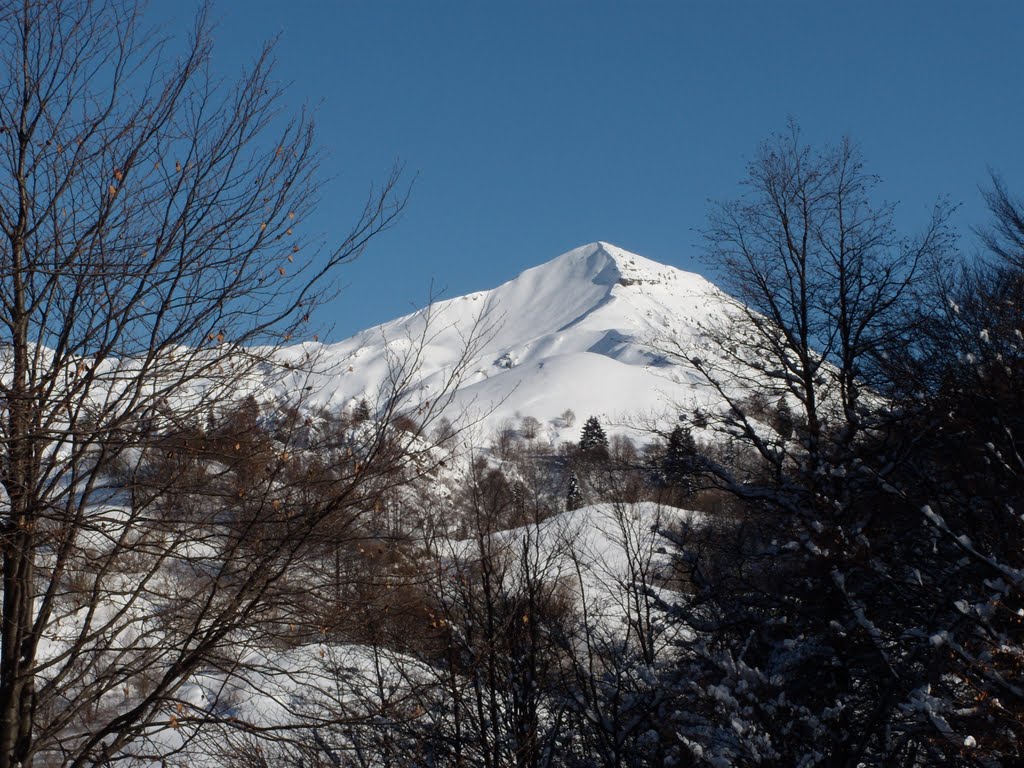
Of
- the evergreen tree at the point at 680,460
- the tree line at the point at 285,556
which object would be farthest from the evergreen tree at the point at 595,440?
the tree line at the point at 285,556

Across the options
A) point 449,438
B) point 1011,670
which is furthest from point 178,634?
point 1011,670

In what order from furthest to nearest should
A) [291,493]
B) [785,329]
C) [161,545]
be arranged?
1. [785,329]
2. [291,493]
3. [161,545]

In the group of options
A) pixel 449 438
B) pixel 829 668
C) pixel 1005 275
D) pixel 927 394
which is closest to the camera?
pixel 449 438

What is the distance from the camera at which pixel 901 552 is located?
35.3 ft

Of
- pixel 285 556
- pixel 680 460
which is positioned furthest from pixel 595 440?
pixel 285 556

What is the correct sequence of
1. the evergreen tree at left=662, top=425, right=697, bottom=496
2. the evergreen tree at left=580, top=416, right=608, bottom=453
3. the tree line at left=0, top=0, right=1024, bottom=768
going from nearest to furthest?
the tree line at left=0, top=0, right=1024, bottom=768 < the evergreen tree at left=662, top=425, right=697, bottom=496 < the evergreen tree at left=580, top=416, right=608, bottom=453

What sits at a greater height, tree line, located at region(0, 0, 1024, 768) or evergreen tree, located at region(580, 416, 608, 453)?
evergreen tree, located at region(580, 416, 608, 453)

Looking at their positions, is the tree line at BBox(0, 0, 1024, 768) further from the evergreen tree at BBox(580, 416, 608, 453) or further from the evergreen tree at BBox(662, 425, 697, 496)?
the evergreen tree at BBox(580, 416, 608, 453)

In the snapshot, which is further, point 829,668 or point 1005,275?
point 1005,275

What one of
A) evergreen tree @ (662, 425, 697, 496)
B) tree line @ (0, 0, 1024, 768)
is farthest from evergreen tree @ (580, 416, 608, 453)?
tree line @ (0, 0, 1024, 768)

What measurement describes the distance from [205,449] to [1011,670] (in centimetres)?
522

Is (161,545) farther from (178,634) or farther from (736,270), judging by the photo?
(736,270)

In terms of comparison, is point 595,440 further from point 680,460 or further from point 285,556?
point 285,556

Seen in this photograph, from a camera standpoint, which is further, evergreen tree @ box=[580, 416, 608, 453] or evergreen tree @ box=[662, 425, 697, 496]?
evergreen tree @ box=[580, 416, 608, 453]
